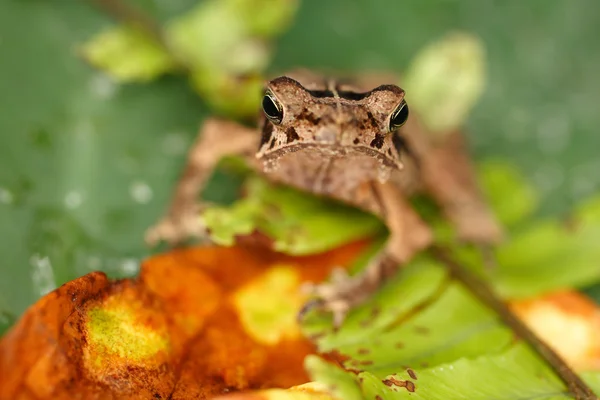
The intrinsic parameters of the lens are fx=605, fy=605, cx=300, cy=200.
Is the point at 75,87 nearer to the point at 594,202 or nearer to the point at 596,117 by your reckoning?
the point at 594,202

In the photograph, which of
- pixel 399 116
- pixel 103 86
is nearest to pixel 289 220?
pixel 399 116

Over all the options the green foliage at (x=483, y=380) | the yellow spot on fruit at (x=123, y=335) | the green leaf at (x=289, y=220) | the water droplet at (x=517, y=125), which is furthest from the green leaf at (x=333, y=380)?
the water droplet at (x=517, y=125)

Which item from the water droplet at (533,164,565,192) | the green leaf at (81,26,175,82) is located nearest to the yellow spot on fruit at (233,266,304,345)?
the green leaf at (81,26,175,82)

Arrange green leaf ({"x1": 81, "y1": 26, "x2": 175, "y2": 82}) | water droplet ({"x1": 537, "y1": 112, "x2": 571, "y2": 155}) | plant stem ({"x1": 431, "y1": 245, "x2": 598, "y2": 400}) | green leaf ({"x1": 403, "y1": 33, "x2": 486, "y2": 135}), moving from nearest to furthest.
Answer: plant stem ({"x1": 431, "y1": 245, "x2": 598, "y2": 400})
green leaf ({"x1": 81, "y1": 26, "x2": 175, "y2": 82})
green leaf ({"x1": 403, "y1": 33, "x2": 486, "y2": 135})
water droplet ({"x1": 537, "y1": 112, "x2": 571, "y2": 155})

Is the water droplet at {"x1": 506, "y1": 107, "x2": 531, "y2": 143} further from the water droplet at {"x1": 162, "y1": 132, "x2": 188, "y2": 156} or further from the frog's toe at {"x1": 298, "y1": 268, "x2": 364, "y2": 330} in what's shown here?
the water droplet at {"x1": 162, "y1": 132, "x2": 188, "y2": 156}

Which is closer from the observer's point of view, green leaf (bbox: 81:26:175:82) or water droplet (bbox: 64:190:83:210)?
water droplet (bbox: 64:190:83:210)
